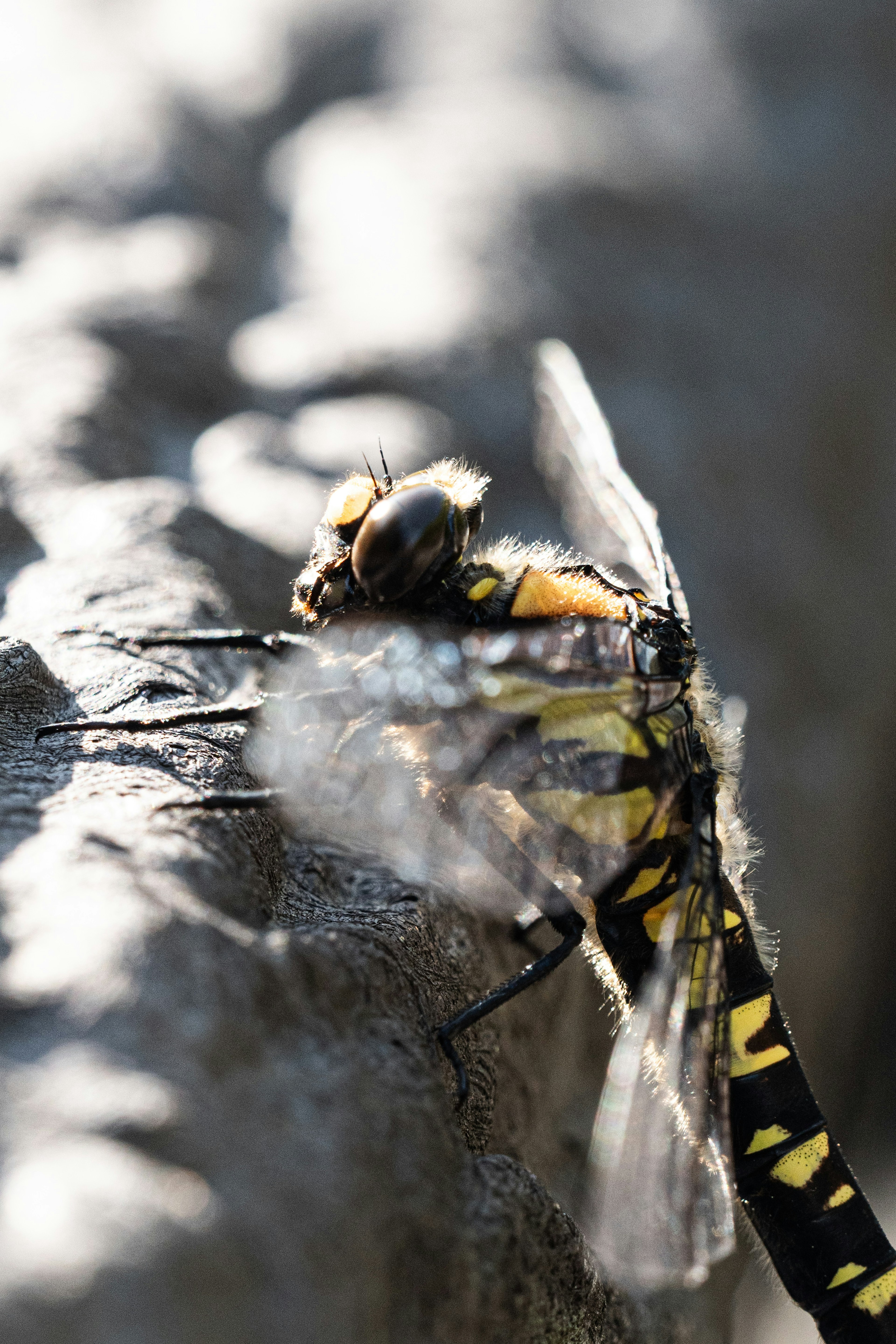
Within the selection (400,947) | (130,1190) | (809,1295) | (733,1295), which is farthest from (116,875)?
(733,1295)

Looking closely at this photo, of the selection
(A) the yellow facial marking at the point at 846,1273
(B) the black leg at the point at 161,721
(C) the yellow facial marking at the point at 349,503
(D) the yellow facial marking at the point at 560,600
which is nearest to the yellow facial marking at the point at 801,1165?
Result: (A) the yellow facial marking at the point at 846,1273

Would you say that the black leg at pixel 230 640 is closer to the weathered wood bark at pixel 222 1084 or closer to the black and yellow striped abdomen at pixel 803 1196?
the weathered wood bark at pixel 222 1084

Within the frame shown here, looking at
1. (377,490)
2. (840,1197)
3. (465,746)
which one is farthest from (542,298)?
(840,1197)

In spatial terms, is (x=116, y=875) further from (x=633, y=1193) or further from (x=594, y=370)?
(x=594, y=370)

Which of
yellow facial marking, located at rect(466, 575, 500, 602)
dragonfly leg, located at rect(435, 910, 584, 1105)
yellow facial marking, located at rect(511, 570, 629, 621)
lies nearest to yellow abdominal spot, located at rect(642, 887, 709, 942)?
dragonfly leg, located at rect(435, 910, 584, 1105)

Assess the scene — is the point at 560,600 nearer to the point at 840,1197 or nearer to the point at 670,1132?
the point at 670,1132
